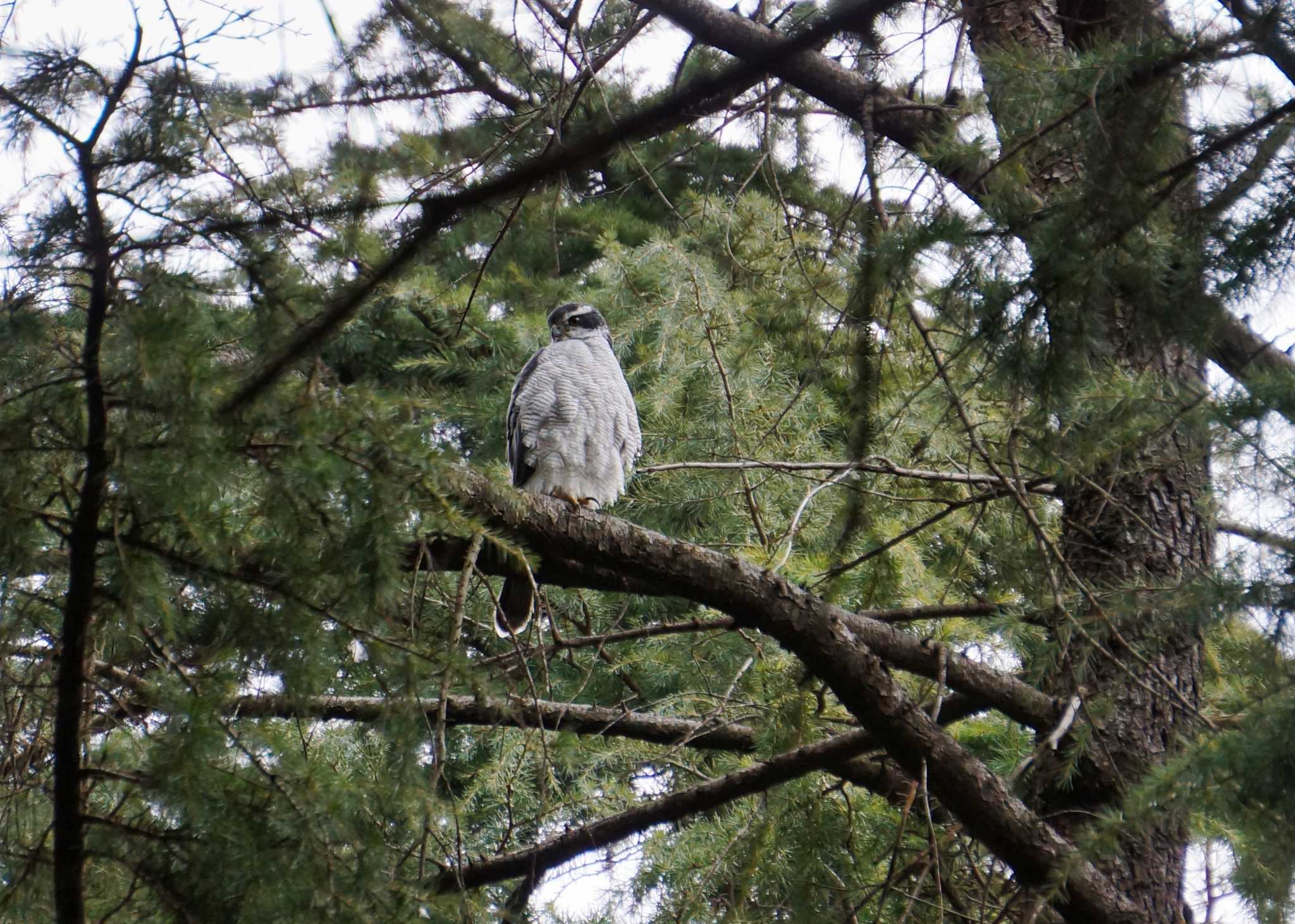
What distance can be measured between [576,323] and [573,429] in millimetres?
990

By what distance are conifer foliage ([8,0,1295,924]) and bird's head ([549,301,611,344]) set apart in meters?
2.51

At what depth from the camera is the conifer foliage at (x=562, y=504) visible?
5.86 ft

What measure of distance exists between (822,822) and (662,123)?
2489 millimetres

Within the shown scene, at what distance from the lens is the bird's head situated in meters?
5.78

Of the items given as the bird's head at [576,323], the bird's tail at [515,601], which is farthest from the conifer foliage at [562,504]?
the bird's head at [576,323]

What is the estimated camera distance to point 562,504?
2928 mm

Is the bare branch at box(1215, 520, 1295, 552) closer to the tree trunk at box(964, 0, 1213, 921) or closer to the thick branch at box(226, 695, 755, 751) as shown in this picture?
the tree trunk at box(964, 0, 1213, 921)

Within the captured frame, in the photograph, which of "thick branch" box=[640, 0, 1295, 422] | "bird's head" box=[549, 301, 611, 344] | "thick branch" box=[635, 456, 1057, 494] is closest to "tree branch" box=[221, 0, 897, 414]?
"thick branch" box=[640, 0, 1295, 422]

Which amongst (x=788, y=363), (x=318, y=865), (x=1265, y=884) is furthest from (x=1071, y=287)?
(x=788, y=363)

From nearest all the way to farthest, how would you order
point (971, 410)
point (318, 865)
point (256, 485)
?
1. point (318, 865)
2. point (256, 485)
3. point (971, 410)

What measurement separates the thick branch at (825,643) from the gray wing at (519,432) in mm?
2287

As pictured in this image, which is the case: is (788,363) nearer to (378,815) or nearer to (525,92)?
(525,92)

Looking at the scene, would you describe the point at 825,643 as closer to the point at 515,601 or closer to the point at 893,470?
the point at 893,470

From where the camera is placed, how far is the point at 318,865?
190cm
